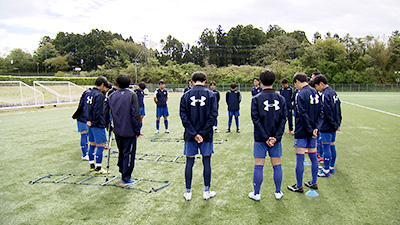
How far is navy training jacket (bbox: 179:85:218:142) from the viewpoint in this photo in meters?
4.03

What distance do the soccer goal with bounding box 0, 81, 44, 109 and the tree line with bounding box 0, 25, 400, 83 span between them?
36393 mm

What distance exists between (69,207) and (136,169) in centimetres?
187

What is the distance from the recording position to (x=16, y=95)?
18.4m

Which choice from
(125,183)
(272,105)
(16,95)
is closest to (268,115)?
(272,105)

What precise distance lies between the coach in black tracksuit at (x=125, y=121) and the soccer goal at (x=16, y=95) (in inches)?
688

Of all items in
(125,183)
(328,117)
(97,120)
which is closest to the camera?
(125,183)

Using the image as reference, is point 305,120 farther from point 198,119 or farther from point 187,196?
point 187,196

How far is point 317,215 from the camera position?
3.59 metres

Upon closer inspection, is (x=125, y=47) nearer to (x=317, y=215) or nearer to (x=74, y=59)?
(x=74, y=59)

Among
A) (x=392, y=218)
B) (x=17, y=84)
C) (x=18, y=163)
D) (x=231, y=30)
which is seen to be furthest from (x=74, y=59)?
(x=392, y=218)

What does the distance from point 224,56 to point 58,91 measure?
239ft

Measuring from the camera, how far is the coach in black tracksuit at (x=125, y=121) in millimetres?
4613

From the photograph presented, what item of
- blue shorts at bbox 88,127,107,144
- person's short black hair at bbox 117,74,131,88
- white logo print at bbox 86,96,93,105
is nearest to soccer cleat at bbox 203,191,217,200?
person's short black hair at bbox 117,74,131,88

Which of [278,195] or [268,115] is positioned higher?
[268,115]
